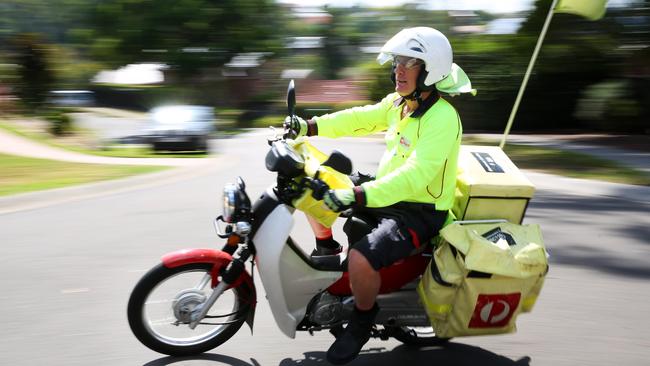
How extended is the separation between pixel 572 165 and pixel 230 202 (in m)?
10.2

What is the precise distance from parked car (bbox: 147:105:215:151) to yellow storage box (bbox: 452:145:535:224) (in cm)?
1175

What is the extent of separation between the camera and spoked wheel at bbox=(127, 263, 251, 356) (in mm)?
3518

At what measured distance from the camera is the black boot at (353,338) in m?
3.44

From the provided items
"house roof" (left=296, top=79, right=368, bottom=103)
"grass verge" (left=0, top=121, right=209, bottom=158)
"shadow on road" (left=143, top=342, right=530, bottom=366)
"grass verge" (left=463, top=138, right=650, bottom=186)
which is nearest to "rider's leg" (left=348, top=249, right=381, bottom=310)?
"shadow on road" (left=143, top=342, right=530, bottom=366)

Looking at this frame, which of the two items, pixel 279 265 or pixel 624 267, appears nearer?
pixel 279 265

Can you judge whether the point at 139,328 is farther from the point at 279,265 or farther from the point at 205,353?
the point at 279,265

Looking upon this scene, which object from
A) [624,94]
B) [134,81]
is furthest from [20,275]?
[134,81]

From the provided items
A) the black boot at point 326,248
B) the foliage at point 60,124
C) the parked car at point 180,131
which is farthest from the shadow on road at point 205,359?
the foliage at point 60,124

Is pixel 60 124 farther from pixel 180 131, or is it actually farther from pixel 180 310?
pixel 180 310

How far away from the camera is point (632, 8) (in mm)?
16734

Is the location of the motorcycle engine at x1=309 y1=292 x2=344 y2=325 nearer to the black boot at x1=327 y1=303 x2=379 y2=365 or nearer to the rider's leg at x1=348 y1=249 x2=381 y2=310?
the black boot at x1=327 y1=303 x2=379 y2=365

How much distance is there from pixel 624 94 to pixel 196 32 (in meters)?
22.1

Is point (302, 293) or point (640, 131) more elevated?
point (302, 293)

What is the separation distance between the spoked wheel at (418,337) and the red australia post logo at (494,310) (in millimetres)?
500
